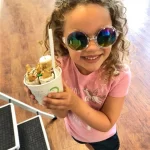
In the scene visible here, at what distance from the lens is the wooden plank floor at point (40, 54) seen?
5.48ft

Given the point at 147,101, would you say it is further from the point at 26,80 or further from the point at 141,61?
the point at 26,80

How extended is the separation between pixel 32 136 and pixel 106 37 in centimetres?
114

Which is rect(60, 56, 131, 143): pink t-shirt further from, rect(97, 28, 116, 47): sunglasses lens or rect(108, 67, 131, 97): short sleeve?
rect(97, 28, 116, 47): sunglasses lens

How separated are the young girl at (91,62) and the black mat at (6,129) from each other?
587mm

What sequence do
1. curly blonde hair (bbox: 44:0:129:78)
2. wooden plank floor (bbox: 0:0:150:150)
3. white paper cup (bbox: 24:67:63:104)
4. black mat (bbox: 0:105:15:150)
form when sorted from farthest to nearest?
wooden plank floor (bbox: 0:0:150:150) < black mat (bbox: 0:105:15:150) < curly blonde hair (bbox: 44:0:129:78) < white paper cup (bbox: 24:67:63:104)

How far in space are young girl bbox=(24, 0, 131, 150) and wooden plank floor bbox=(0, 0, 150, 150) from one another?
72 cm

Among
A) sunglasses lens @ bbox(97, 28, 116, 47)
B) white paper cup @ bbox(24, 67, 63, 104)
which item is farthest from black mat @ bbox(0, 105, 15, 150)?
sunglasses lens @ bbox(97, 28, 116, 47)

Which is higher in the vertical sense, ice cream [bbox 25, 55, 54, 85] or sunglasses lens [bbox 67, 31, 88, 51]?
sunglasses lens [bbox 67, 31, 88, 51]

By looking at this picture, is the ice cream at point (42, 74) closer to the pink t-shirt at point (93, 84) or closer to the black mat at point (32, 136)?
the pink t-shirt at point (93, 84)

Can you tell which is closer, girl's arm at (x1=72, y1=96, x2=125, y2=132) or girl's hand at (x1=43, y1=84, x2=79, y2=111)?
girl's hand at (x1=43, y1=84, x2=79, y2=111)

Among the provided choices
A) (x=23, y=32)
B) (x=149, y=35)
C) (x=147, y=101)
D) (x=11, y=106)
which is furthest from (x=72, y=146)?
(x=23, y=32)

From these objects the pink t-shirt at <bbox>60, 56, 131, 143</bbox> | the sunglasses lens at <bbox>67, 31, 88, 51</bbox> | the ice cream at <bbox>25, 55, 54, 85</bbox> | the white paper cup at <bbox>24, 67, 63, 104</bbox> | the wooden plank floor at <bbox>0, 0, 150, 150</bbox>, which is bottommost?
the wooden plank floor at <bbox>0, 0, 150, 150</bbox>

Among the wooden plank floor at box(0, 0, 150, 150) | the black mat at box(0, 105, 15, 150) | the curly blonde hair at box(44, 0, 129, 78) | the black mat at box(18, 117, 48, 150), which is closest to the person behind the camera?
the curly blonde hair at box(44, 0, 129, 78)

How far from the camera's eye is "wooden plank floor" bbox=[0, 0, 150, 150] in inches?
65.7
